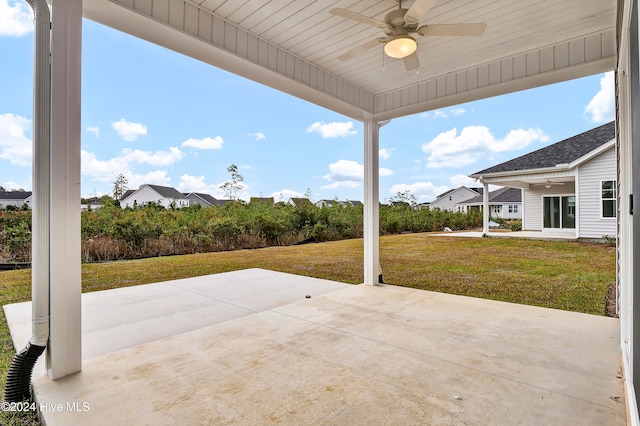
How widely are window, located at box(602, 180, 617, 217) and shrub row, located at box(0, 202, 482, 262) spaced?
16.9 ft

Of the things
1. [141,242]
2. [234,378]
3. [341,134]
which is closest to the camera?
[234,378]

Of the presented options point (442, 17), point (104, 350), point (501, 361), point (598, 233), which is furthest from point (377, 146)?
point (598, 233)

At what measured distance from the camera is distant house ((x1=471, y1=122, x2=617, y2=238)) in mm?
8812

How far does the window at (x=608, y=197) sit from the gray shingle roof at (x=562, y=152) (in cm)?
102

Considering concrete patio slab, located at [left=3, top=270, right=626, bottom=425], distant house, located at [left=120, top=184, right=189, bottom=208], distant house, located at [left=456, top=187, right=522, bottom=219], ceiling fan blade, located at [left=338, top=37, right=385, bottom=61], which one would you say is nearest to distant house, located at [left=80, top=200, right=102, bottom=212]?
distant house, located at [left=120, top=184, right=189, bottom=208]

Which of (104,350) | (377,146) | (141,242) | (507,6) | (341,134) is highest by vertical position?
(341,134)

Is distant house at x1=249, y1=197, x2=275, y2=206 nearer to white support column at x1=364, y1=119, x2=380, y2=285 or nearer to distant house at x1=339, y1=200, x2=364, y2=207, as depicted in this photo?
distant house at x1=339, y1=200, x2=364, y2=207

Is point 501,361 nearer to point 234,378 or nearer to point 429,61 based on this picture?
point 234,378

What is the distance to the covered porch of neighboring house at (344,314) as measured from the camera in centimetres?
179

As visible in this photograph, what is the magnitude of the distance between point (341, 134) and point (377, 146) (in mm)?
7112

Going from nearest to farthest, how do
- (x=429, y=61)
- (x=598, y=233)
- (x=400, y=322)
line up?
(x=400, y=322)
(x=429, y=61)
(x=598, y=233)

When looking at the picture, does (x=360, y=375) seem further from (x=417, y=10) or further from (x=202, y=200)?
(x=202, y=200)

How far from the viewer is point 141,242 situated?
21.4 feet

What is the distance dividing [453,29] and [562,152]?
10.1 meters
